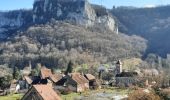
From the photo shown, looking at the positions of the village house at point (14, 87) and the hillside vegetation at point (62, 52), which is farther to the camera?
the hillside vegetation at point (62, 52)

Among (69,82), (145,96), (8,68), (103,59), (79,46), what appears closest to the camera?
(145,96)

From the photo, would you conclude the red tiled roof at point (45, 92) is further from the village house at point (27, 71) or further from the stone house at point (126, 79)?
the village house at point (27, 71)

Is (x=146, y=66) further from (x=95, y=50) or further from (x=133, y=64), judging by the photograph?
(x=95, y=50)

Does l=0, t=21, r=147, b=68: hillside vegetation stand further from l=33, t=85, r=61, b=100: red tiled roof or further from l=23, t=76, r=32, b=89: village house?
l=33, t=85, r=61, b=100: red tiled roof

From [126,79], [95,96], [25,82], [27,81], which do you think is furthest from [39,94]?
[126,79]

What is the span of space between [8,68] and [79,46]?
1705 inches

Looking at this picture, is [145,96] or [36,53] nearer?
[145,96]

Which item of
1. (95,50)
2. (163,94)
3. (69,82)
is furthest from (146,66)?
(163,94)

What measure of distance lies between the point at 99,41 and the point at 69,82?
11310cm

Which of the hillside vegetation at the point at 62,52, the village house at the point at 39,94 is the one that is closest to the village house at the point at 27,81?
the village house at the point at 39,94

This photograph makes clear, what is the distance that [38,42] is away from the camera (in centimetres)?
19925

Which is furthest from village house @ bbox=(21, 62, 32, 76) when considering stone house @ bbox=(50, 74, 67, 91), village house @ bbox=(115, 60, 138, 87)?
stone house @ bbox=(50, 74, 67, 91)

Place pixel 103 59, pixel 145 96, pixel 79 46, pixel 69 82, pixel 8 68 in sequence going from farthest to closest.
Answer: pixel 79 46 → pixel 103 59 → pixel 8 68 → pixel 69 82 → pixel 145 96

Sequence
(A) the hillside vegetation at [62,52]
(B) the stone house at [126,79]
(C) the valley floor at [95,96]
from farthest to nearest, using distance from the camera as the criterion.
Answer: (A) the hillside vegetation at [62,52] → (B) the stone house at [126,79] → (C) the valley floor at [95,96]
